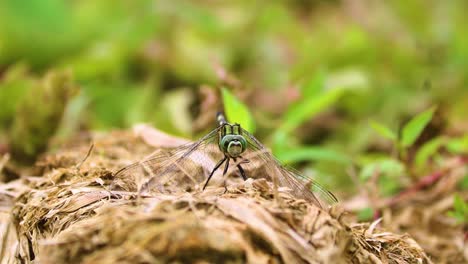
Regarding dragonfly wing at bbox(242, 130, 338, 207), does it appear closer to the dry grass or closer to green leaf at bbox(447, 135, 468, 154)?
the dry grass

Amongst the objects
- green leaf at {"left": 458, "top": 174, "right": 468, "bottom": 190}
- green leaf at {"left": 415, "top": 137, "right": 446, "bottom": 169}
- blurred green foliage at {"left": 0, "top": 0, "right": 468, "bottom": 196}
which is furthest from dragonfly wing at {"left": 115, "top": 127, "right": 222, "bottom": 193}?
green leaf at {"left": 458, "top": 174, "right": 468, "bottom": 190}

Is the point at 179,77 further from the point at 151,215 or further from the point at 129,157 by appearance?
the point at 151,215

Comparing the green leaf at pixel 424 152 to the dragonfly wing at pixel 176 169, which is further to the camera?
the green leaf at pixel 424 152

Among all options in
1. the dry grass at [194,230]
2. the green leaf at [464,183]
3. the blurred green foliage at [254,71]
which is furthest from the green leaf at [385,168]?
the dry grass at [194,230]

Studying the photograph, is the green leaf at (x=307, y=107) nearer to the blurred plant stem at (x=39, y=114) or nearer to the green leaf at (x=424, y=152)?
the green leaf at (x=424, y=152)

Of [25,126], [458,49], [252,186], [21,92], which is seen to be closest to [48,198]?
[252,186]

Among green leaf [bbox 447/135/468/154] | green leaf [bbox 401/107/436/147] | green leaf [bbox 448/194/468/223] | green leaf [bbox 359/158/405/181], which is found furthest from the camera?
green leaf [bbox 447/135/468/154]

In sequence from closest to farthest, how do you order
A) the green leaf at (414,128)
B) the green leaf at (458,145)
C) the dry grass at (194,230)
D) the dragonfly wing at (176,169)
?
the dry grass at (194,230) → the dragonfly wing at (176,169) → the green leaf at (414,128) → the green leaf at (458,145)
